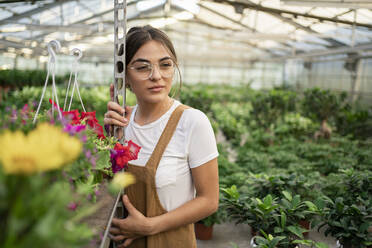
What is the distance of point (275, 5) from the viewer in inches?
Answer: 393

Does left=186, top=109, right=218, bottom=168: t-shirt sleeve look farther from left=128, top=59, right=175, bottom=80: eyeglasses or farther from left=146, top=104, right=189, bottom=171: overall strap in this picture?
left=128, top=59, right=175, bottom=80: eyeglasses

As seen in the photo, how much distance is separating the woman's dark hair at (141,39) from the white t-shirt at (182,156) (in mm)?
271

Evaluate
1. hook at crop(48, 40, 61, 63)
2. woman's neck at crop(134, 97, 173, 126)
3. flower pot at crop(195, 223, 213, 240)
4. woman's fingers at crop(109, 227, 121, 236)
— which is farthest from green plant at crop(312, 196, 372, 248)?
hook at crop(48, 40, 61, 63)

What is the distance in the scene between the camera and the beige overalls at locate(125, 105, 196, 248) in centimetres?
113

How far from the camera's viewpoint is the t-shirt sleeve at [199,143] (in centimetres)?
113

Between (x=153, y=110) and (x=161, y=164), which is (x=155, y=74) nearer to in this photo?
(x=153, y=110)

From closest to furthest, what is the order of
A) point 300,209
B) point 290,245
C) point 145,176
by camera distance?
1. point 145,176
2. point 290,245
3. point 300,209

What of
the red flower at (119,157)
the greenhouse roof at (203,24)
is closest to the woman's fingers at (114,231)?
the red flower at (119,157)

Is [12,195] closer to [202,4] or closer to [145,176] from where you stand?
[145,176]

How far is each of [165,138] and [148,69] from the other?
0.26 metres

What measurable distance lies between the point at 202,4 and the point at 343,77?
640 centimetres

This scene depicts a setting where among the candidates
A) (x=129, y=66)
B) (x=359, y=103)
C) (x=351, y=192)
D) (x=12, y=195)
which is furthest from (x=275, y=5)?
(x=12, y=195)

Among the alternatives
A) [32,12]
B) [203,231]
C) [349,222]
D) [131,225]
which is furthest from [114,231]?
[32,12]

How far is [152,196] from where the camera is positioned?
3.75ft
